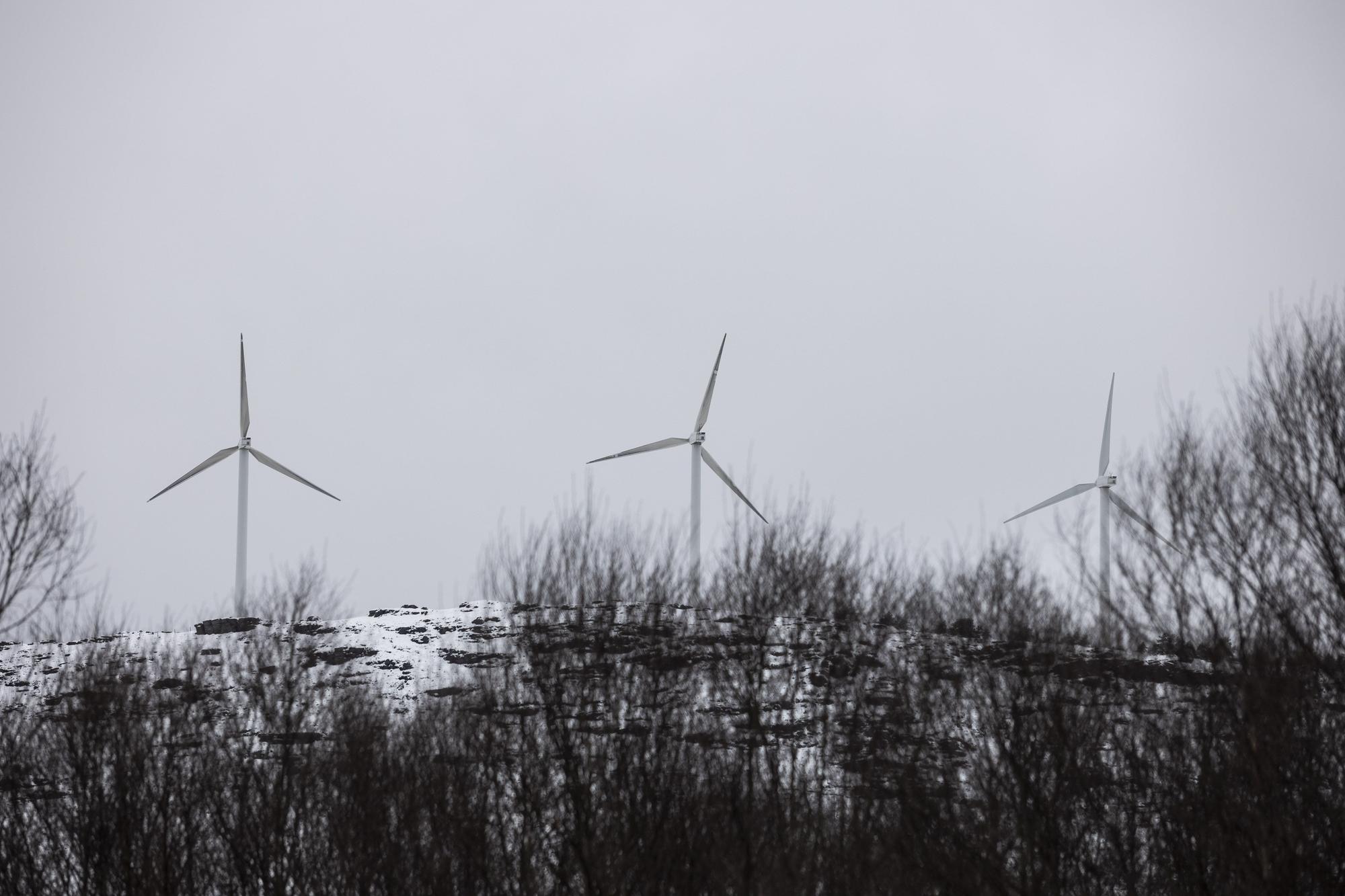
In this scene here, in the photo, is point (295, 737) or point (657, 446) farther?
point (657, 446)

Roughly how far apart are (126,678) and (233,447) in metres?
27.9

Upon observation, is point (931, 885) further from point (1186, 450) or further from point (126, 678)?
point (126, 678)

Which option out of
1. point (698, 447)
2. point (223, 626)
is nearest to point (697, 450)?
point (698, 447)

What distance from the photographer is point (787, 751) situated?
36219mm

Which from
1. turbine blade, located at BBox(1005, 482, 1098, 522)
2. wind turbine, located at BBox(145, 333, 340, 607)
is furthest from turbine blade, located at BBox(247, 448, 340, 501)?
turbine blade, located at BBox(1005, 482, 1098, 522)

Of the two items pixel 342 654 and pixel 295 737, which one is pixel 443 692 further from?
pixel 295 737

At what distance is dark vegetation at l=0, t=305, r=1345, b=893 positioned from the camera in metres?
20.9

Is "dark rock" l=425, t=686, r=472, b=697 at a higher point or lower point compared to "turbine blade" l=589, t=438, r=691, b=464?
lower

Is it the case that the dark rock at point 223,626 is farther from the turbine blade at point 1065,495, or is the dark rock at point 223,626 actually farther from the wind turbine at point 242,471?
the turbine blade at point 1065,495

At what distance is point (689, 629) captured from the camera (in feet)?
114

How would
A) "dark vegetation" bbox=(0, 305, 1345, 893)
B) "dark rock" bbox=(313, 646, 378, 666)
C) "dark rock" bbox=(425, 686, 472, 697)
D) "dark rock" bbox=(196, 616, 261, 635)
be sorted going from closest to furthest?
1. "dark vegetation" bbox=(0, 305, 1345, 893)
2. "dark rock" bbox=(425, 686, 472, 697)
3. "dark rock" bbox=(313, 646, 378, 666)
4. "dark rock" bbox=(196, 616, 261, 635)

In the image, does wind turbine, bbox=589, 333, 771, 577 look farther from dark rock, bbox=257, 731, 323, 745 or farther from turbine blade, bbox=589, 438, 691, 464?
dark rock, bbox=257, 731, 323, 745

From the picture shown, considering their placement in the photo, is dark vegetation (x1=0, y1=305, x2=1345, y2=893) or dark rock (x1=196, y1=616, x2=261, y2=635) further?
dark rock (x1=196, y1=616, x2=261, y2=635)

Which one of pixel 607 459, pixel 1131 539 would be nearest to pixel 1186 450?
pixel 1131 539
